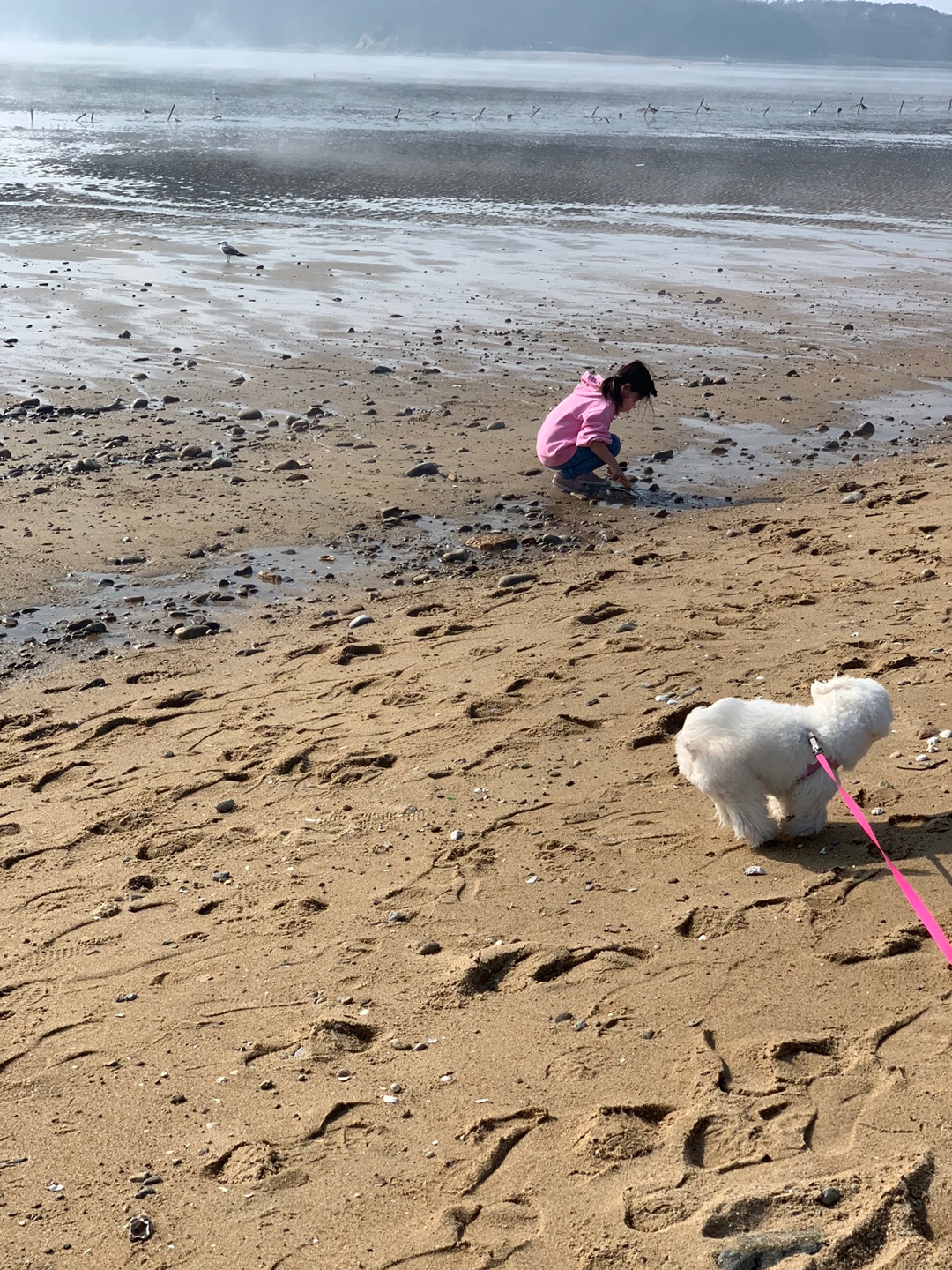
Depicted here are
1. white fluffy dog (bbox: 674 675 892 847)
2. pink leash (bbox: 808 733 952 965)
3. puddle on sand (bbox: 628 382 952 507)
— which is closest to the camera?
pink leash (bbox: 808 733 952 965)

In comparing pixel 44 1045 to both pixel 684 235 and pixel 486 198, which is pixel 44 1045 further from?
pixel 486 198

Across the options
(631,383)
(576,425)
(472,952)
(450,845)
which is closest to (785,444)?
(631,383)

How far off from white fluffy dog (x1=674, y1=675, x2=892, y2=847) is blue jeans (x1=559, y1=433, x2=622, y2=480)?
549cm

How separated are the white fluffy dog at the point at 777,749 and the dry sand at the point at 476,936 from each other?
0.20 metres

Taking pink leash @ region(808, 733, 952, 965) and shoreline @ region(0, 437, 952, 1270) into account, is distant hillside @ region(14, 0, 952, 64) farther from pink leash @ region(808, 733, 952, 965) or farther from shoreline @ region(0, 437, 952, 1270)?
pink leash @ region(808, 733, 952, 965)

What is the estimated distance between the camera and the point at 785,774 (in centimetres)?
435

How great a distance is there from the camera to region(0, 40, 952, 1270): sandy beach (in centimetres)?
310

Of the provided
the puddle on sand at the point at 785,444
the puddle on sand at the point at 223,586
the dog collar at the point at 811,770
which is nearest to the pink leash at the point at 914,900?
the dog collar at the point at 811,770

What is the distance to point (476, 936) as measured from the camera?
4.19 metres

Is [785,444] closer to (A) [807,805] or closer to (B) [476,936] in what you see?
(A) [807,805]

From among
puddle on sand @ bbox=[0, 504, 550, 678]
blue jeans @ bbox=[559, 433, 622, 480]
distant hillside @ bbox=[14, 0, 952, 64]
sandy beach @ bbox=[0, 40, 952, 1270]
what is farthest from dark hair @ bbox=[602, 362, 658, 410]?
distant hillside @ bbox=[14, 0, 952, 64]

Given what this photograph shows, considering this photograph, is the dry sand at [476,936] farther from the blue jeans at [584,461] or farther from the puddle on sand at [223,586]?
the blue jeans at [584,461]

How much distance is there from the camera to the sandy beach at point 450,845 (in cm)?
310

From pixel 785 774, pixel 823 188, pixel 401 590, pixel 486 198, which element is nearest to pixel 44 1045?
pixel 785 774
